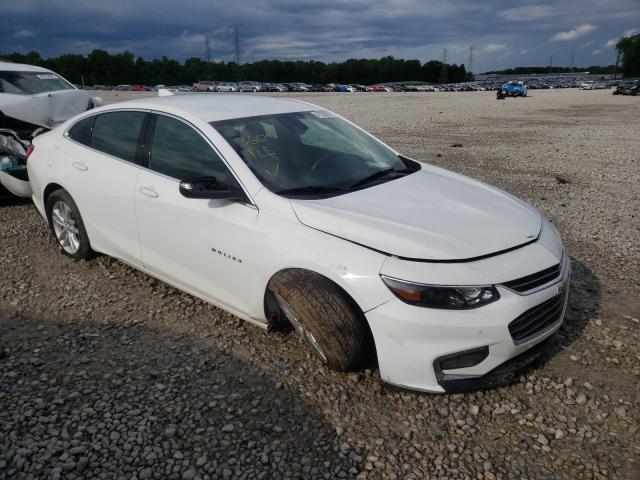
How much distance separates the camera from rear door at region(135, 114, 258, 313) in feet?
10.6

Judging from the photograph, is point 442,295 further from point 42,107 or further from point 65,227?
point 42,107

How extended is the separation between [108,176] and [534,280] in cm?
313

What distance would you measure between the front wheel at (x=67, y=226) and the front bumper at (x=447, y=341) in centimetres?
299

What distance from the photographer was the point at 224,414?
9.28ft

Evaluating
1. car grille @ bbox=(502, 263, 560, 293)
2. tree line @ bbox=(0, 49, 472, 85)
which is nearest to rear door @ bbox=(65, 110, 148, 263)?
car grille @ bbox=(502, 263, 560, 293)

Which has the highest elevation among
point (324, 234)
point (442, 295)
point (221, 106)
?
point (221, 106)

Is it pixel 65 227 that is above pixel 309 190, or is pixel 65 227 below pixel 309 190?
below

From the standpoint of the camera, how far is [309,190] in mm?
3307

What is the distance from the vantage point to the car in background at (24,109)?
6078 mm

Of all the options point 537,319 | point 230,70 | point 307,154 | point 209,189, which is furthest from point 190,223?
point 230,70

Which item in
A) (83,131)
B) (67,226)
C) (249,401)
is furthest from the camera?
(67,226)

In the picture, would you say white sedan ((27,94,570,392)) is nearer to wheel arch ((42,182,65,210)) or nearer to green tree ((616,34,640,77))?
wheel arch ((42,182,65,210))

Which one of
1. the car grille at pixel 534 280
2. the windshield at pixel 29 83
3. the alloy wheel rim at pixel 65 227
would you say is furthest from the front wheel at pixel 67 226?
the windshield at pixel 29 83

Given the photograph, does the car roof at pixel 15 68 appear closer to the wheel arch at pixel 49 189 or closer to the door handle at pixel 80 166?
the wheel arch at pixel 49 189
